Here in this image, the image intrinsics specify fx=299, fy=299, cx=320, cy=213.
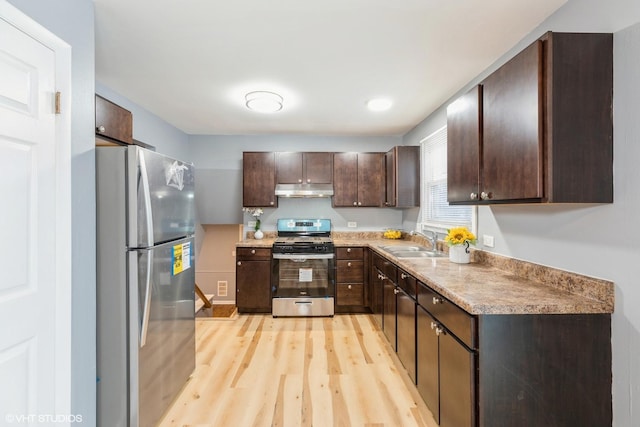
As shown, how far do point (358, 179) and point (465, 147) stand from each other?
2403 mm

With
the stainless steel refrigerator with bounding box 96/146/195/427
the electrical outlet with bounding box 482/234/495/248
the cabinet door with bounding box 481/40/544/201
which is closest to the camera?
the cabinet door with bounding box 481/40/544/201

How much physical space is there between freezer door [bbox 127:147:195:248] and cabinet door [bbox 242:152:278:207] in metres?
1.86

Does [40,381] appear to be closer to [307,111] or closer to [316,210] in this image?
[307,111]

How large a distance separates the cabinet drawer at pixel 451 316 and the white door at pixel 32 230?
1901 millimetres

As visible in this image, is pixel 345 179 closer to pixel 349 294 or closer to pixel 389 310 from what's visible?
pixel 349 294

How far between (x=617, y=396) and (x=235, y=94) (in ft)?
10.9

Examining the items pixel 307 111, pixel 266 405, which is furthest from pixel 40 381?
pixel 307 111

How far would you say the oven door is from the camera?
12.8ft

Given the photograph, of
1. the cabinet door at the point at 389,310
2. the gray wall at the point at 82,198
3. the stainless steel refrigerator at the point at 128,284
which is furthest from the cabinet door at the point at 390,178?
the gray wall at the point at 82,198

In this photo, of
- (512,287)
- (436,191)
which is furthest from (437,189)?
(512,287)

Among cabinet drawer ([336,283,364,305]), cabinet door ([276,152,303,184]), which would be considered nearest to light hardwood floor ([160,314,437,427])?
cabinet drawer ([336,283,364,305])

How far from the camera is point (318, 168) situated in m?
4.30

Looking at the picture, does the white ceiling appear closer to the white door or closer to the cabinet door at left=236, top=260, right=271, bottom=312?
the white door

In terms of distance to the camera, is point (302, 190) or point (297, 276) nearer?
point (297, 276)
